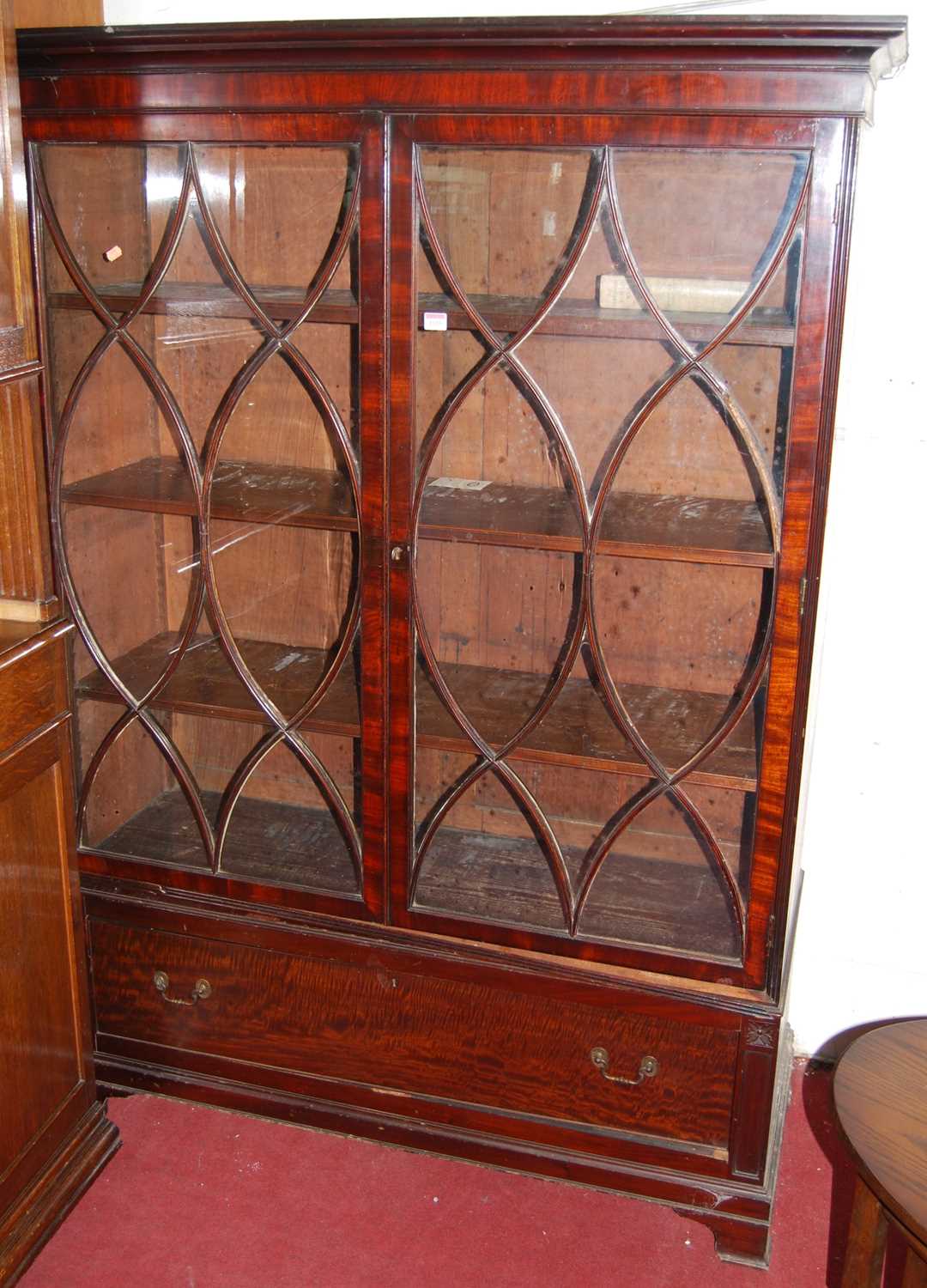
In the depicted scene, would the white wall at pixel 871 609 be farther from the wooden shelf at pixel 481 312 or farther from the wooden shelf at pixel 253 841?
the wooden shelf at pixel 253 841

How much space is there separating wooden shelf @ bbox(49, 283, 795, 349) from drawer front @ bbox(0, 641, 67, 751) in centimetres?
50

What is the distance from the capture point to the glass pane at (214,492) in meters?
1.66

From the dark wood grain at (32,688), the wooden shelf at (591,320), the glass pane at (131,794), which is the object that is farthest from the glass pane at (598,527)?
the dark wood grain at (32,688)

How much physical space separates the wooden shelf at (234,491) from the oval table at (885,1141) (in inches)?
39.3

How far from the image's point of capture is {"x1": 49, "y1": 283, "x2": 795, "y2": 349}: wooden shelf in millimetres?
1502

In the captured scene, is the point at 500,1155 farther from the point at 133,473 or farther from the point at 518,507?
the point at 133,473

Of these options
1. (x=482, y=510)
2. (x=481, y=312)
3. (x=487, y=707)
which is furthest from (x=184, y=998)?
(x=481, y=312)

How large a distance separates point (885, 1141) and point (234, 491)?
3.94 feet

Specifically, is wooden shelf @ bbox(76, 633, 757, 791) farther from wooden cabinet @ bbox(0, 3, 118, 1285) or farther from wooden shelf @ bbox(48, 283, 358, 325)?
wooden shelf @ bbox(48, 283, 358, 325)

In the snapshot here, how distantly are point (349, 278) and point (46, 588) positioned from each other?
59 cm

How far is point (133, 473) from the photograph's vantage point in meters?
1.84

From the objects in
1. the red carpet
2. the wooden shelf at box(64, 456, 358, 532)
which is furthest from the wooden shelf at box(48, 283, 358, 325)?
the red carpet

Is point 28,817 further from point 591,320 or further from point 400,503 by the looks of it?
point 591,320

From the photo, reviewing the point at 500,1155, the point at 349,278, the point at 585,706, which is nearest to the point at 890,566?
the point at 585,706
